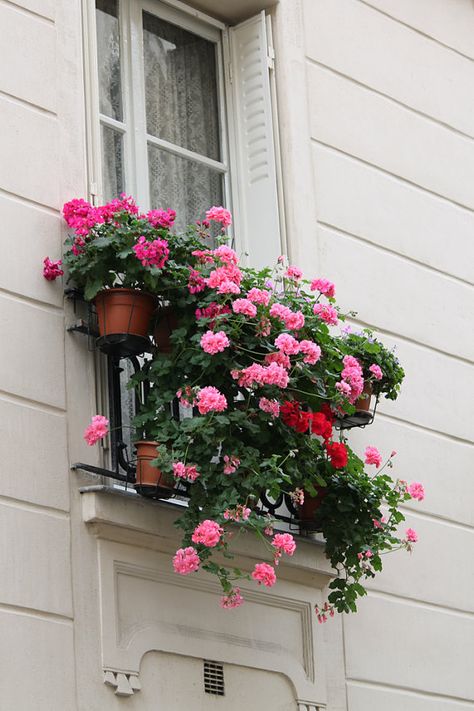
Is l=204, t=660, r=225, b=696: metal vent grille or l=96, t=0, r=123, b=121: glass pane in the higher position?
l=96, t=0, r=123, b=121: glass pane

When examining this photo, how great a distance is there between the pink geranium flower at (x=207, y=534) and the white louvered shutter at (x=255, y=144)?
78.3 inches

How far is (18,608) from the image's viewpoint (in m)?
5.77

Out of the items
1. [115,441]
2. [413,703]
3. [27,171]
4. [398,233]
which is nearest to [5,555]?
[115,441]

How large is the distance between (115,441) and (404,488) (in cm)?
125

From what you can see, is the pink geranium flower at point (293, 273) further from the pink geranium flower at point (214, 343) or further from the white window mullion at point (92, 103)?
the white window mullion at point (92, 103)

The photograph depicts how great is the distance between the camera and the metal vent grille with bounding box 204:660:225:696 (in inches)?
250

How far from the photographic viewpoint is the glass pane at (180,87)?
299 inches

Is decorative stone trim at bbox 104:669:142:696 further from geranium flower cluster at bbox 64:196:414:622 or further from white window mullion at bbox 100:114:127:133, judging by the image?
white window mullion at bbox 100:114:127:133

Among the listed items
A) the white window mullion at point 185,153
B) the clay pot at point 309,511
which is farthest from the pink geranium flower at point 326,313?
the white window mullion at point 185,153

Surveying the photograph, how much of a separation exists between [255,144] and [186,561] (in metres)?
2.59

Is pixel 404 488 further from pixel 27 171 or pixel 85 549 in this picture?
pixel 27 171

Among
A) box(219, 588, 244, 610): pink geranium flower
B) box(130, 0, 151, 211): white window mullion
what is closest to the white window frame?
box(130, 0, 151, 211): white window mullion

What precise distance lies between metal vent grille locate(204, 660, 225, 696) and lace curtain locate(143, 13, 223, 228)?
83.6 inches

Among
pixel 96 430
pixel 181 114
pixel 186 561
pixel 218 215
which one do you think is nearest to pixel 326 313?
pixel 218 215
